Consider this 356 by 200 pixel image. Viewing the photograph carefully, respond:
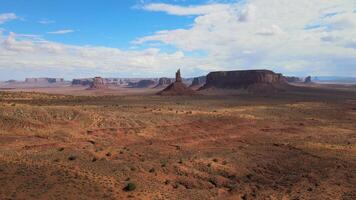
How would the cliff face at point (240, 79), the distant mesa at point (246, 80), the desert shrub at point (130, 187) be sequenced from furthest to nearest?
the cliff face at point (240, 79) → the distant mesa at point (246, 80) → the desert shrub at point (130, 187)

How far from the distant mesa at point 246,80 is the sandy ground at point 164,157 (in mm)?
93189

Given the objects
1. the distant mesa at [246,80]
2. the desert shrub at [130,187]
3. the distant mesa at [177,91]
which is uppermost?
the distant mesa at [246,80]

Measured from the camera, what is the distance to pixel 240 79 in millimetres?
155250

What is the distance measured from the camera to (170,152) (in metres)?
38.1

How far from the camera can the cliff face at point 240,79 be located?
15225 cm

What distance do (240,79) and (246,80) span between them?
265 centimetres

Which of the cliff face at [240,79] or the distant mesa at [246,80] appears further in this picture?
the cliff face at [240,79]

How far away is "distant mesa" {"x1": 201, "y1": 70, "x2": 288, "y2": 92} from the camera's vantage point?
149425 mm

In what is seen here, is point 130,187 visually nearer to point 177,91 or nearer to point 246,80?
point 177,91

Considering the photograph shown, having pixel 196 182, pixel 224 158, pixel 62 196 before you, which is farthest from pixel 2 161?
pixel 224 158

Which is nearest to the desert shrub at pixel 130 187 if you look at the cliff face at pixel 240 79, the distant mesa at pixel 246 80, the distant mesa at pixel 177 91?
the distant mesa at pixel 177 91

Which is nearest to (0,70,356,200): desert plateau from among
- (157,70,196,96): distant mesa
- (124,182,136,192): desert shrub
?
(124,182,136,192): desert shrub

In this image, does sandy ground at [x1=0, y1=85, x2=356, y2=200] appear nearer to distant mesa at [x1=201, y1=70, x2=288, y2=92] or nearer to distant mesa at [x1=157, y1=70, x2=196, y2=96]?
distant mesa at [x1=157, y1=70, x2=196, y2=96]

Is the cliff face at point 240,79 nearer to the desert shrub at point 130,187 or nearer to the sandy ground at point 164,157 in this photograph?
the sandy ground at point 164,157
